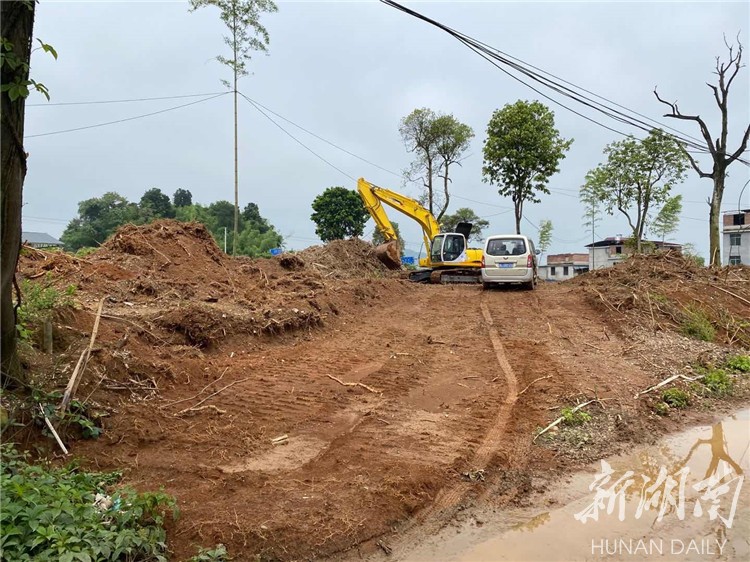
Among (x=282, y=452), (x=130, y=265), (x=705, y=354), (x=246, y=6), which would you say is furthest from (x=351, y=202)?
(x=282, y=452)

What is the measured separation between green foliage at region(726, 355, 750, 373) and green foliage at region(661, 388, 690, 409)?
2.31m

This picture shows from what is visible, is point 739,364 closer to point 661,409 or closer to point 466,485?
point 661,409

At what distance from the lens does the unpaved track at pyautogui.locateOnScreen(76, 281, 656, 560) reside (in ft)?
12.1

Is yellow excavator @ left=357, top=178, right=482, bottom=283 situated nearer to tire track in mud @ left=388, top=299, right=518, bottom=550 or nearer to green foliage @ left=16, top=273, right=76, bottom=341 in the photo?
tire track in mud @ left=388, top=299, right=518, bottom=550

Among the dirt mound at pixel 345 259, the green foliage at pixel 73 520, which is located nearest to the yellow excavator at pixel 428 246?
the dirt mound at pixel 345 259

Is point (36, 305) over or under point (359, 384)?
over

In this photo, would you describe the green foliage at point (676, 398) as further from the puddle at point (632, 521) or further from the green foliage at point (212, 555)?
the green foliage at point (212, 555)

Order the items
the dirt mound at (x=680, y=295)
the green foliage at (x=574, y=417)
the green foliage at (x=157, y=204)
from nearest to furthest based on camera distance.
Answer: the green foliage at (x=574, y=417)
the dirt mound at (x=680, y=295)
the green foliage at (x=157, y=204)

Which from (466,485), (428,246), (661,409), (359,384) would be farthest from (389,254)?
(466,485)

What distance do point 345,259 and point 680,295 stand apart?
1233 cm

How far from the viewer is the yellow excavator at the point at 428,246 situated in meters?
21.0

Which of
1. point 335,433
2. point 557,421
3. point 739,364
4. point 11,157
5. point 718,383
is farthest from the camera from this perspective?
point 739,364

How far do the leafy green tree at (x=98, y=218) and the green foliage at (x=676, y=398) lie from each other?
45291mm

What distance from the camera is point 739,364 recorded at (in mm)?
8273
